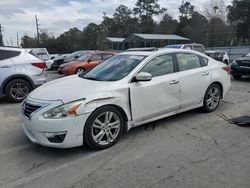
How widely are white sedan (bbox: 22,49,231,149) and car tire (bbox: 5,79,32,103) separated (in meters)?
3.47

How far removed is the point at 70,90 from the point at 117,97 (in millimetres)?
750

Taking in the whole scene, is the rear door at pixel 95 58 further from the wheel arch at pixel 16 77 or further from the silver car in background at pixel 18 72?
the wheel arch at pixel 16 77

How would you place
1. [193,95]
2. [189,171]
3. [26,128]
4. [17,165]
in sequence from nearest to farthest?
[189,171] < [17,165] < [26,128] < [193,95]

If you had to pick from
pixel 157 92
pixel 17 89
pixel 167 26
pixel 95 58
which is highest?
pixel 167 26

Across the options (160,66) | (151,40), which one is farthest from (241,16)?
(160,66)

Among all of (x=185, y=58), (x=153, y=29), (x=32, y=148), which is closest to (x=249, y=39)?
(x=153, y=29)

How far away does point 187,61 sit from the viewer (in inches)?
230

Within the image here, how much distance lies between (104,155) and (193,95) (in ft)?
8.13

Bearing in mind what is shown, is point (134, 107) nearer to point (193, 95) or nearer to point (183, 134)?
point (183, 134)

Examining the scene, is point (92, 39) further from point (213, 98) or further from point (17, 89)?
point (213, 98)

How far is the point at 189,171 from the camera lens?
358 cm

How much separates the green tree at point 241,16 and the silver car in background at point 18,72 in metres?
37.6

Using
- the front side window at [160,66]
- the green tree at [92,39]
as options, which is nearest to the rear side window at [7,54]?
the front side window at [160,66]

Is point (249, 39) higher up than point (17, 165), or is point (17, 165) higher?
point (249, 39)
